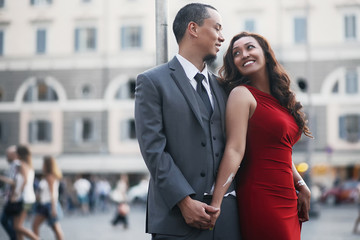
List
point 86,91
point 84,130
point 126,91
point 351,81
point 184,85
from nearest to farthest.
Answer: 1. point 184,85
2. point 351,81
3. point 126,91
4. point 84,130
5. point 86,91

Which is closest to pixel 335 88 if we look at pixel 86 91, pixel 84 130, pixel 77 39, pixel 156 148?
pixel 86 91

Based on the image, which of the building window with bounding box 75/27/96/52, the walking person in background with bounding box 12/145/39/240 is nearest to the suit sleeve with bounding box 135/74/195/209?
the walking person in background with bounding box 12/145/39/240

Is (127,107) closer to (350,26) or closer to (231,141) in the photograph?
Answer: (350,26)

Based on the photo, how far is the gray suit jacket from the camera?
2.83 m

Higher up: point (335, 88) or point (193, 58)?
point (335, 88)

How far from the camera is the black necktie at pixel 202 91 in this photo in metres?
3.09

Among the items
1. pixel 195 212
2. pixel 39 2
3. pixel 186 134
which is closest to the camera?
pixel 195 212

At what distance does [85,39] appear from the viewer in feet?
112

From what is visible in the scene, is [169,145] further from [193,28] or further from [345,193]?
[345,193]

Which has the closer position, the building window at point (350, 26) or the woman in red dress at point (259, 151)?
the woman in red dress at point (259, 151)

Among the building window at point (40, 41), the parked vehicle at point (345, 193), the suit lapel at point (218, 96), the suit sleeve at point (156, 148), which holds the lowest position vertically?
the parked vehicle at point (345, 193)

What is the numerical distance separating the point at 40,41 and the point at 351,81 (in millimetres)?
19758

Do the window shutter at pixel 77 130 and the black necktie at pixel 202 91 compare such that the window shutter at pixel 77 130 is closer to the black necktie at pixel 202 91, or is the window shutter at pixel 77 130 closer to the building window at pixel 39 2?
the building window at pixel 39 2

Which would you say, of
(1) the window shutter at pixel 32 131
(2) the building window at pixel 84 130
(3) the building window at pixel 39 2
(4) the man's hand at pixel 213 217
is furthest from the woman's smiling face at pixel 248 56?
(3) the building window at pixel 39 2
